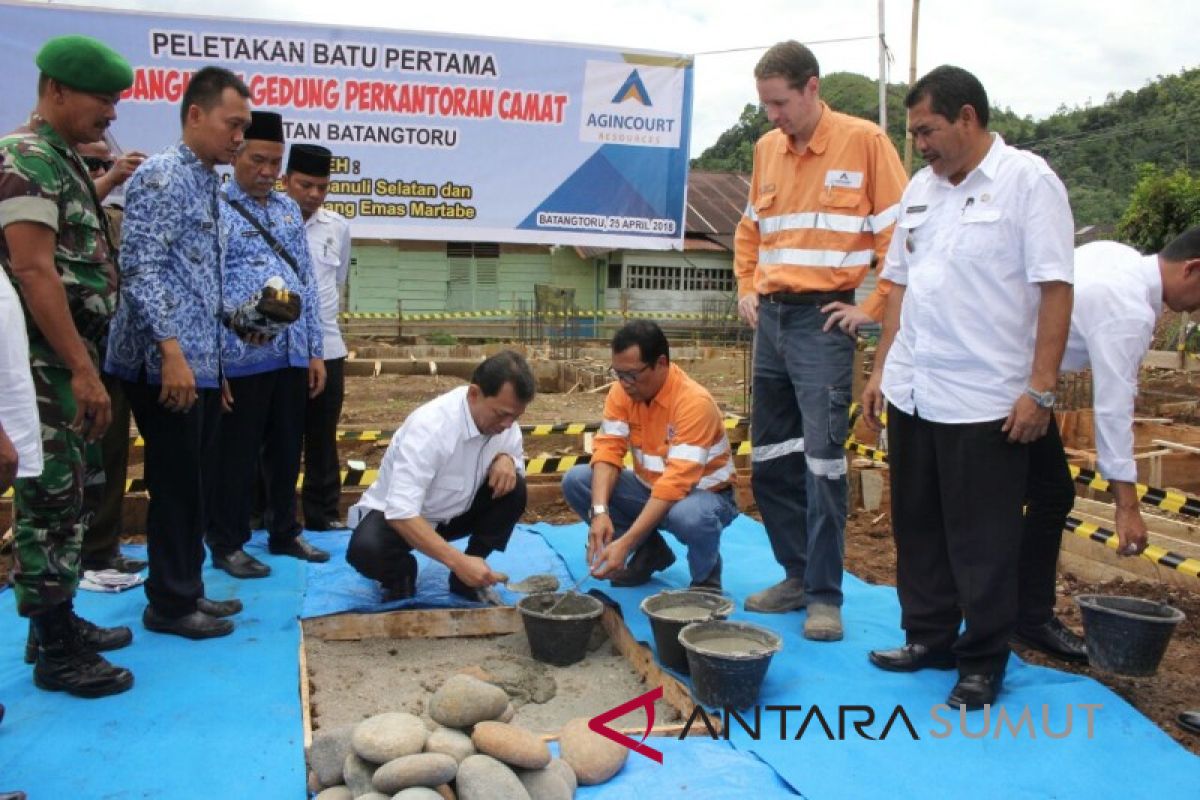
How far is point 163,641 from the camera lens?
3402 millimetres

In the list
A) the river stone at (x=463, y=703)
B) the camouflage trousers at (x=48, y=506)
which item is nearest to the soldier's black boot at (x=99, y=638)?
the camouflage trousers at (x=48, y=506)

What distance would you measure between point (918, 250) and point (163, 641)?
287 cm

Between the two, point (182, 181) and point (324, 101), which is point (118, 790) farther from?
point (324, 101)

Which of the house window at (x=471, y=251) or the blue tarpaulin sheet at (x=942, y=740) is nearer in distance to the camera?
the blue tarpaulin sheet at (x=942, y=740)

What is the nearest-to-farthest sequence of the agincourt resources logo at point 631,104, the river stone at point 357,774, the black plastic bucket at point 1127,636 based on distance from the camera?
the river stone at point 357,774 → the black plastic bucket at point 1127,636 → the agincourt resources logo at point 631,104

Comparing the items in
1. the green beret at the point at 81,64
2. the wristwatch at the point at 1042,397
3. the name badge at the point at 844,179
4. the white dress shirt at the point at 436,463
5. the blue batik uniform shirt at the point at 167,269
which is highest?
the green beret at the point at 81,64

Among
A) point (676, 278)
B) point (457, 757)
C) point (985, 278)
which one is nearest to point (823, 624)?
point (985, 278)

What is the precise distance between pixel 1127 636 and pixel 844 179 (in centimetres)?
179

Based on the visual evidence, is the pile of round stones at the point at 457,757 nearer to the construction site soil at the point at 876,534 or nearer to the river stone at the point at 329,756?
the river stone at the point at 329,756

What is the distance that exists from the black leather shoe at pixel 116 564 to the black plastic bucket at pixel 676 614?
2.24 metres

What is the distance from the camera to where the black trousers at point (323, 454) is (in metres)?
4.78

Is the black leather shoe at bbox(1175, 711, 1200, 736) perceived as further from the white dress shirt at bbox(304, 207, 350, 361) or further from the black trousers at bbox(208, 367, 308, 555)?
the white dress shirt at bbox(304, 207, 350, 361)

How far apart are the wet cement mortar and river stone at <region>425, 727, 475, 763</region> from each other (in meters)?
0.56

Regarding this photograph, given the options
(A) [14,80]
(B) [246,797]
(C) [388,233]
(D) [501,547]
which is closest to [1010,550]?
(D) [501,547]
